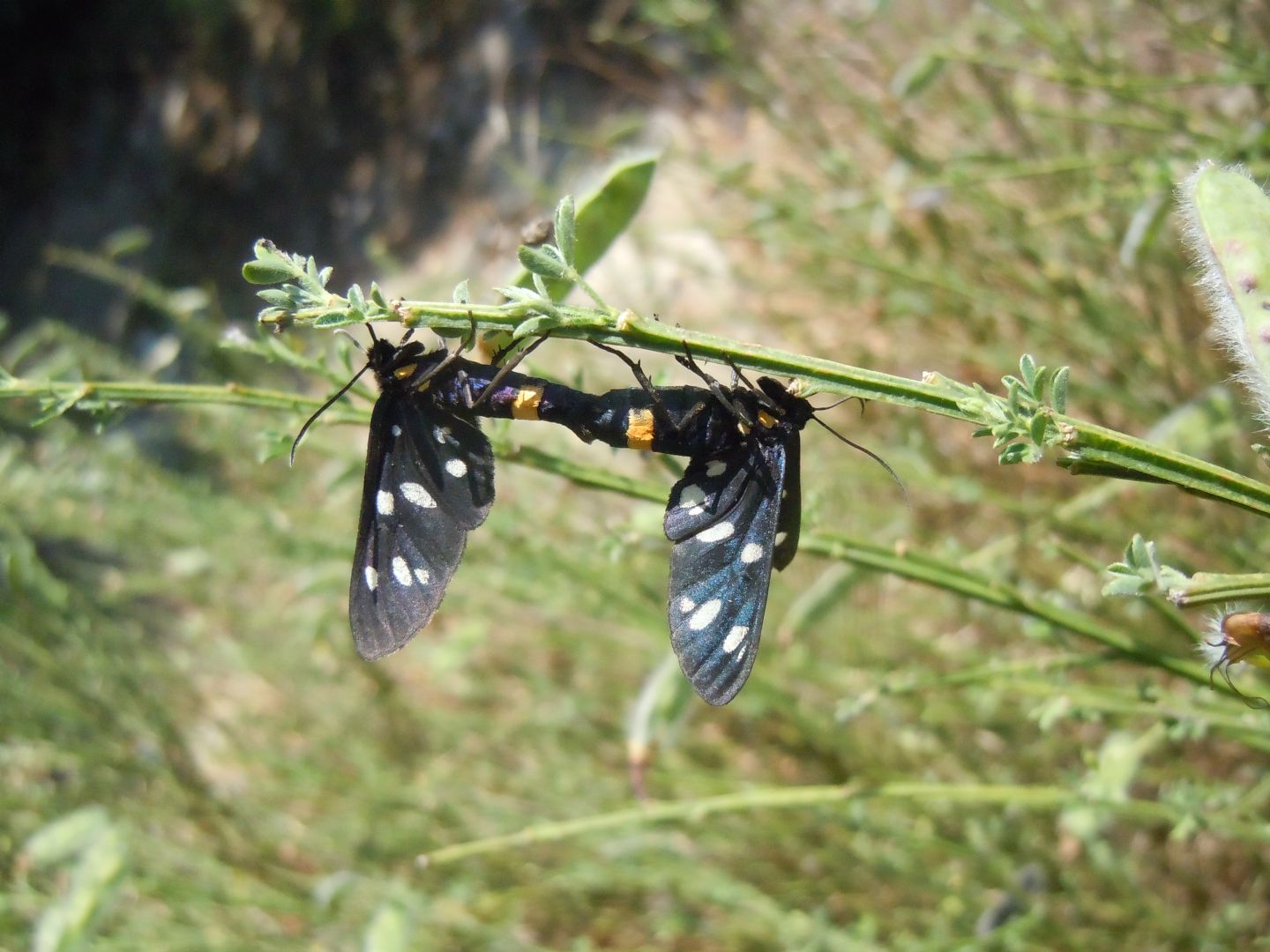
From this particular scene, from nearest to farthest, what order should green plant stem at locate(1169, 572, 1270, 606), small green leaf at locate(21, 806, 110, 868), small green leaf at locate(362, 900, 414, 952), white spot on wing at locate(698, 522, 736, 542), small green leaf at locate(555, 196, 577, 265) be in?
green plant stem at locate(1169, 572, 1270, 606)
small green leaf at locate(555, 196, 577, 265)
white spot on wing at locate(698, 522, 736, 542)
small green leaf at locate(362, 900, 414, 952)
small green leaf at locate(21, 806, 110, 868)

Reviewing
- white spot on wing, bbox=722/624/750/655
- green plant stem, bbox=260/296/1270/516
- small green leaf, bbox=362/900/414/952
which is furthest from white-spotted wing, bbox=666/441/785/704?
small green leaf, bbox=362/900/414/952

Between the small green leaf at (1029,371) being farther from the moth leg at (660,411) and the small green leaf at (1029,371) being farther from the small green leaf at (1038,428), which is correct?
the moth leg at (660,411)

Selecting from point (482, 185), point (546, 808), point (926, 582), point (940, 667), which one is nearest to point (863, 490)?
point (940, 667)

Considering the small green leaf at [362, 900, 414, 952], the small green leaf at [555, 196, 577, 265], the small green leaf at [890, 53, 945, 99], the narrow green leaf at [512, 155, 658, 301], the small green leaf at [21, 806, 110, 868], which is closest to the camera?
the small green leaf at [555, 196, 577, 265]

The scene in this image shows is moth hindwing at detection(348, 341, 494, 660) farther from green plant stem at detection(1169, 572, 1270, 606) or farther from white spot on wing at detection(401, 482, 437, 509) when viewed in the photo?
green plant stem at detection(1169, 572, 1270, 606)

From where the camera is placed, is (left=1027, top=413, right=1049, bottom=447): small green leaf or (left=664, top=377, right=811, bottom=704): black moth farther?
(left=664, top=377, right=811, bottom=704): black moth

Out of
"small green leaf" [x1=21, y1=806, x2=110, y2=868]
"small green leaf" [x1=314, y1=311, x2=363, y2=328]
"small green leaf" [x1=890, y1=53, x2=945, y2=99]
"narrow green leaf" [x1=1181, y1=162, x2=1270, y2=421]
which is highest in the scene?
"small green leaf" [x1=890, y1=53, x2=945, y2=99]

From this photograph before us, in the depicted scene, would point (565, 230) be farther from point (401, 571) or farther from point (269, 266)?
point (401, 571)

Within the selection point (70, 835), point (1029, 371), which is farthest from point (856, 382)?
point (70, 835)
